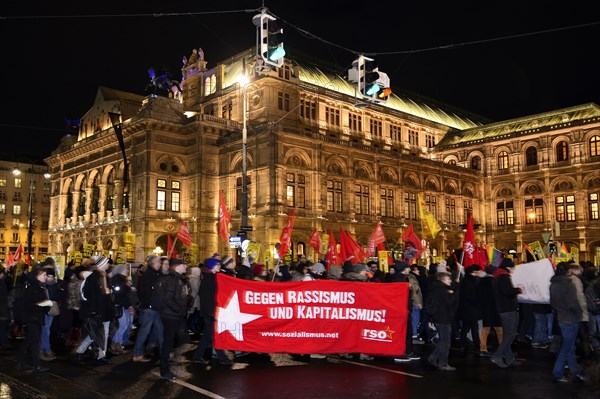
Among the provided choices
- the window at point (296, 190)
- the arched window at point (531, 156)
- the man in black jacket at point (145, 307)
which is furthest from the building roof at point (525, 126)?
the man in black jacket at point (145, 307)

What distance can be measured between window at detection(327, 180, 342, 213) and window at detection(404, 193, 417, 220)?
337 inches

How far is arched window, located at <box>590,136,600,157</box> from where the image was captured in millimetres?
55625

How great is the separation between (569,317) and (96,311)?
931 cm

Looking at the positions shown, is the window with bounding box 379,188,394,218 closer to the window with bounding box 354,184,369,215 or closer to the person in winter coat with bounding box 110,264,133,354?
the window with bounding box 354,184,369,215

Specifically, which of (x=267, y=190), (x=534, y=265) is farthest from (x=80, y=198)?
(x=534, y=265)

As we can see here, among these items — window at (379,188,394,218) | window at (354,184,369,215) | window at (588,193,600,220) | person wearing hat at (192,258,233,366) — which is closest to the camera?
person wearing hat at (192,258,233,366)

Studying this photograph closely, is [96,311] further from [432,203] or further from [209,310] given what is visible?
[432,203]

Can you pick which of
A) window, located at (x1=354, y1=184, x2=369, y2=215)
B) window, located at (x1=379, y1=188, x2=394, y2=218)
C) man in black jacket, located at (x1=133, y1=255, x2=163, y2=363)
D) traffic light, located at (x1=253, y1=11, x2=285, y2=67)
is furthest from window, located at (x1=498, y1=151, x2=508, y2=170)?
man in black jacket, located at (x1=133, y1=255, x2=163, y2=363)

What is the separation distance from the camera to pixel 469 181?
62531 millimetres

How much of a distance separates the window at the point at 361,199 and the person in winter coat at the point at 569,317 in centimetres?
3950

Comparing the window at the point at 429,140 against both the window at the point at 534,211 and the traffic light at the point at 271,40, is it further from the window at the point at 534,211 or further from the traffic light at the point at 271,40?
the traffic light at the point at 271,40

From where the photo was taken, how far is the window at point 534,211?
5872 centimetres

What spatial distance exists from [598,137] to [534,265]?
48.1m

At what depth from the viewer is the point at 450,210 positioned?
60.1 m
